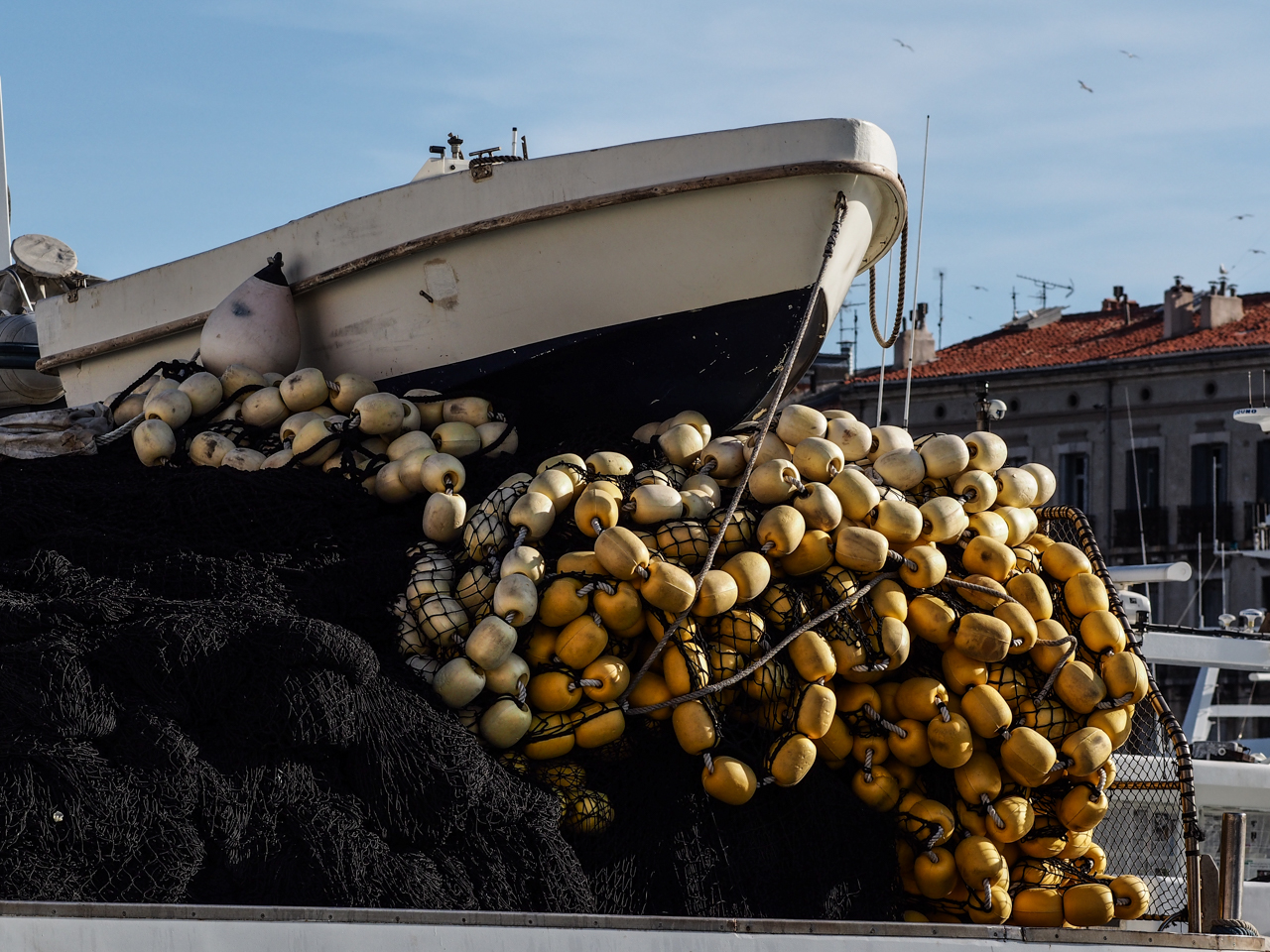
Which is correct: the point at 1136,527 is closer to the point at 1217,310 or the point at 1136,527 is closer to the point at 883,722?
the point at 1217,310

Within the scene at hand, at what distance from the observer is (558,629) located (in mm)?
4453

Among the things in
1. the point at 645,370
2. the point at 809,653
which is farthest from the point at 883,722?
the point at 645,370

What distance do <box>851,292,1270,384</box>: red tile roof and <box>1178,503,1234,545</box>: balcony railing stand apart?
3.47 meters

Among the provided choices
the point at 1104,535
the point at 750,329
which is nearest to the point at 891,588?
the point at 750,329

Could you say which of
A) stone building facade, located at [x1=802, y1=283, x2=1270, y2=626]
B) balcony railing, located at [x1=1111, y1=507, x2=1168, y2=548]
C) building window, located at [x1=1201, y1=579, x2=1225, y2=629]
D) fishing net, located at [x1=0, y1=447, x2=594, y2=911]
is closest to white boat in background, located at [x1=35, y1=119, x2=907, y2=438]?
fishing net, located at [x1=0, y1=447, x2=594, y2=911]

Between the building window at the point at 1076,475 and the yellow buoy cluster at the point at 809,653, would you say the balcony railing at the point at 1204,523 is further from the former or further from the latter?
the yellow buoy cluster at the point at 809,653

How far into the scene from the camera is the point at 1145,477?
3422 centimetres

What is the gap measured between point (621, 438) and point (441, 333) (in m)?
1.07

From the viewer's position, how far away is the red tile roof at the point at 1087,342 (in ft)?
112

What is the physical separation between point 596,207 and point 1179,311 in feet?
104

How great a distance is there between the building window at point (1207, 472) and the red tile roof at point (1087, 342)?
2.23 metres

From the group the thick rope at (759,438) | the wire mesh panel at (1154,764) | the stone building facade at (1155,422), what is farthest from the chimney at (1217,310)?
the thick rope at (759,438)

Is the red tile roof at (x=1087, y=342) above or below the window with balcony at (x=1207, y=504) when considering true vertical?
above

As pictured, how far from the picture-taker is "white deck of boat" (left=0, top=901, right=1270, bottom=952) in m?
3.07
